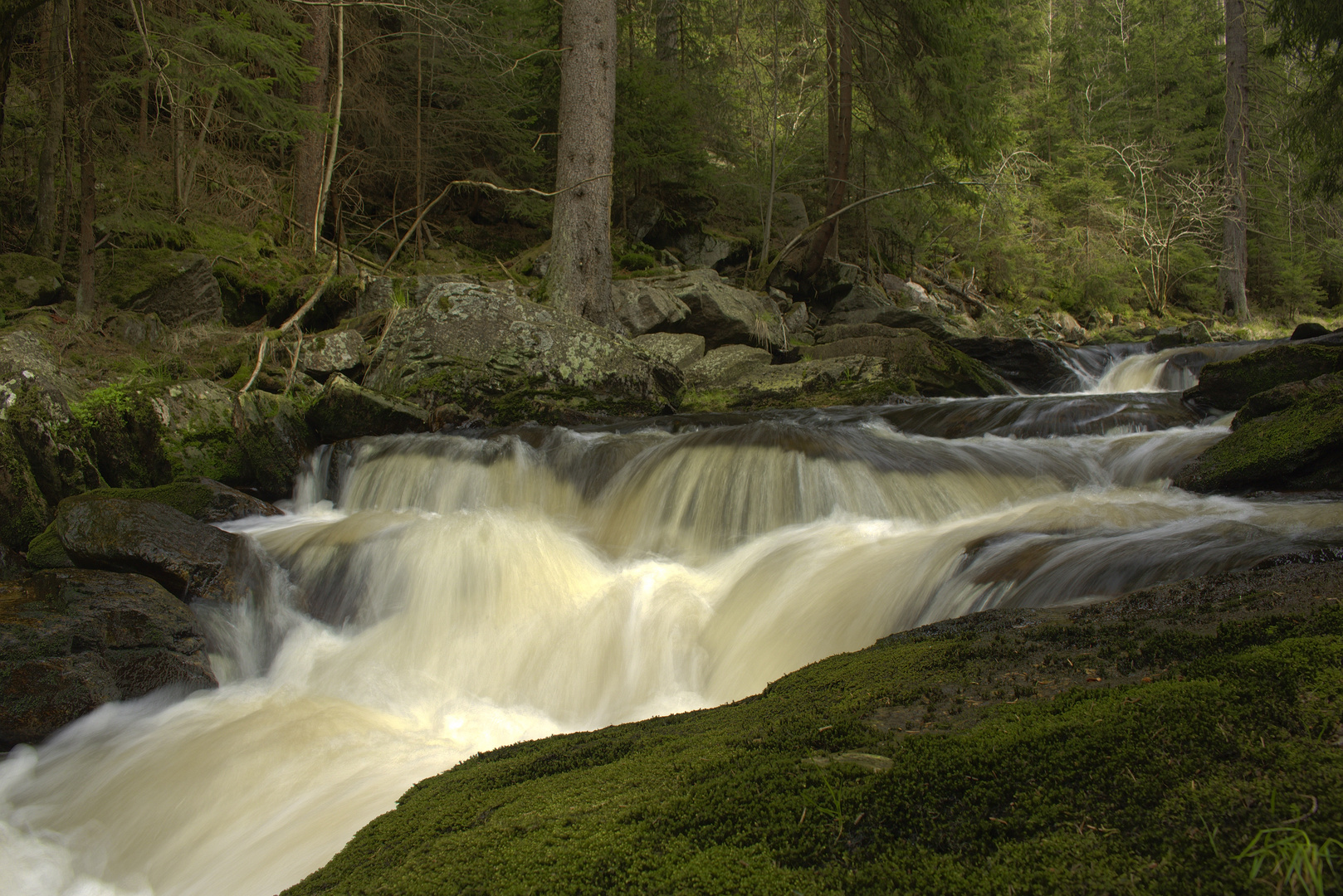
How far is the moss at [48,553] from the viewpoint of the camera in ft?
16.4

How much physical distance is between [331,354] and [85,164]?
9.76 ft

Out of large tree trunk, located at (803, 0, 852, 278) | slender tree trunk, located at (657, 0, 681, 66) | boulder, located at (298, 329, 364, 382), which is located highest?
slender tree trunk, located at (657, 0, 681, 66)

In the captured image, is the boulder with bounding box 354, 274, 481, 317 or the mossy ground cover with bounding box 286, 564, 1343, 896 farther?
the boulder with bounding box 354, 274, 481, 317

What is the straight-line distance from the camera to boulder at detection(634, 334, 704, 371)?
10.8 m

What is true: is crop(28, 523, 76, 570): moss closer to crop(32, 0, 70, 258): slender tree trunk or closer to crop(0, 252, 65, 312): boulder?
crop(0, 252, 65, 312): boulder

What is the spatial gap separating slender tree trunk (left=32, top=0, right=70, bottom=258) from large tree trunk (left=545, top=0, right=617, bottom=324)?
539 centimetres

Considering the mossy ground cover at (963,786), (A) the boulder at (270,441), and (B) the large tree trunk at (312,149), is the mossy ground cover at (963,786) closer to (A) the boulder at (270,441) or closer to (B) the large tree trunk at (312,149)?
(A) the boulder at (270,441)

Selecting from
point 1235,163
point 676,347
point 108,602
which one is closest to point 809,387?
point 676,347

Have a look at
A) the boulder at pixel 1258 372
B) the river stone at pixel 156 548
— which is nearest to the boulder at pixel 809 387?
the boulder at pixel 1258 372

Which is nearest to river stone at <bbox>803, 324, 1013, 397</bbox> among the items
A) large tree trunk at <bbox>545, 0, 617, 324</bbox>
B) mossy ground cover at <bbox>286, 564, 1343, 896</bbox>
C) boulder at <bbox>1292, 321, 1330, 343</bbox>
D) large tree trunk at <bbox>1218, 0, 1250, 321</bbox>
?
large tree trunk at <bbox>545, 0, 617, 324</bbox>

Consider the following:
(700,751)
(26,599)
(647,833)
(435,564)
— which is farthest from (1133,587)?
(26,599)

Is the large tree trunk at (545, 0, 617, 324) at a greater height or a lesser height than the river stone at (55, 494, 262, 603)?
greater

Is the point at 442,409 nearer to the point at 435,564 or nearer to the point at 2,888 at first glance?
the point at 435,564

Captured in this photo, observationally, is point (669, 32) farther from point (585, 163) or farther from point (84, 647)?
point (84, 647)
